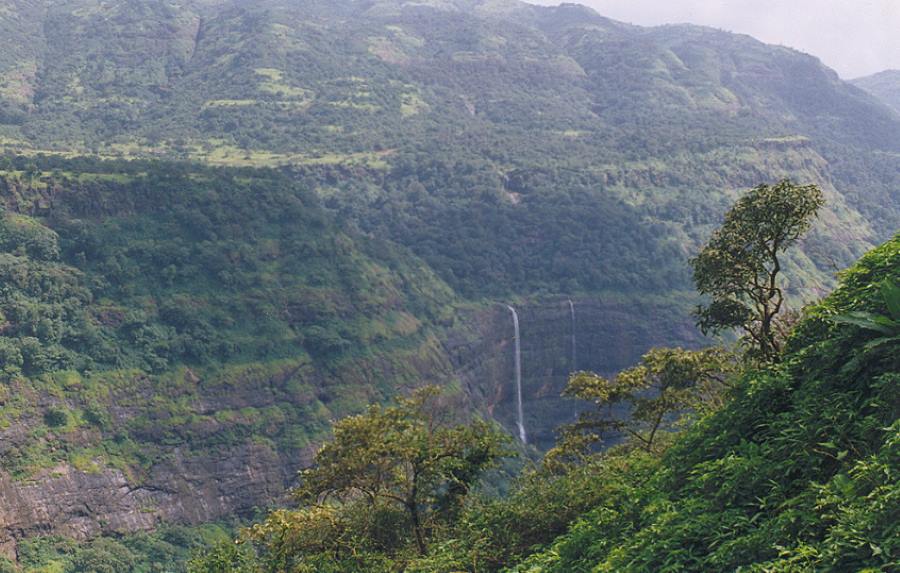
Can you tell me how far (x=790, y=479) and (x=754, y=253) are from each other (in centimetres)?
956

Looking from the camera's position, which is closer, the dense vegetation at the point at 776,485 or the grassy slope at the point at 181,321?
the dense vegetation at the point at 776,485

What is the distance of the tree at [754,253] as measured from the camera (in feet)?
62.6

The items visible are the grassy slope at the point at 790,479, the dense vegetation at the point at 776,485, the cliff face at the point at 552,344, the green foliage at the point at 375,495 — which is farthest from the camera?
the cliff face at the point at 552,344

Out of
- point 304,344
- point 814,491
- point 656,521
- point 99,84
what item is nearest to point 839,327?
point 814,491

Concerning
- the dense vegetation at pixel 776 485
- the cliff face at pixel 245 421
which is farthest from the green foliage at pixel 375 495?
the cliff face at pixel 245 421

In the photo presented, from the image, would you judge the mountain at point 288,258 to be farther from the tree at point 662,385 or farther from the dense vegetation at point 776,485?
the dense vegetation at point 776,485

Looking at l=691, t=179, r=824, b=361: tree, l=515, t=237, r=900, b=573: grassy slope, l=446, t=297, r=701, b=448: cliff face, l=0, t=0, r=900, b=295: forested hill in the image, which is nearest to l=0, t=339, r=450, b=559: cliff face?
l=446, t=297, r=701, b=448: cliff face

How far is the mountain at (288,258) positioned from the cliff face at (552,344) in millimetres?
286

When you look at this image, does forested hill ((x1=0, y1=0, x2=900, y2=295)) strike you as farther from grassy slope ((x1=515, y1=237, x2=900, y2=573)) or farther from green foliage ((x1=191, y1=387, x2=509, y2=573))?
grassy slope ((x1=515, y1=237, x2=900, y2=573))

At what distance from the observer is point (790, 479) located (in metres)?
11.9

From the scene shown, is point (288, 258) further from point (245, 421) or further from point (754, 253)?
point (754, 253)

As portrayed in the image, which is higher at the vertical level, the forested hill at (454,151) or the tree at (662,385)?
the tree at (662,385)

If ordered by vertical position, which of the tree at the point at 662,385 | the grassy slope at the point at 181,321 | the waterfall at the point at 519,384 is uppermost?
the tree at the point at 662,385

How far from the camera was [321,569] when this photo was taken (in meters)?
19.8
